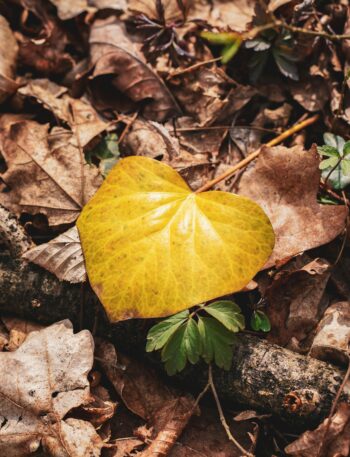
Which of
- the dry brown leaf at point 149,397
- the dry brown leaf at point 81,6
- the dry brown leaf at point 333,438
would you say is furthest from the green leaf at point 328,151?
the dry brown leaf at point 81,6

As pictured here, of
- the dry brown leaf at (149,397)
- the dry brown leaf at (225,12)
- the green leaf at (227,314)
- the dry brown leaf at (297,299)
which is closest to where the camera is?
the green leaf at (227,314)

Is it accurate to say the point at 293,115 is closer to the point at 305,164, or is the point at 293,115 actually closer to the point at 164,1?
the point at 305,164

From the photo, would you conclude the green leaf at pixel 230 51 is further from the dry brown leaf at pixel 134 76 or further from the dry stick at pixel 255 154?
the dry brown leaf at pixel 134 76

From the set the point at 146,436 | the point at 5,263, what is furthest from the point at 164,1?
the point at 146,436

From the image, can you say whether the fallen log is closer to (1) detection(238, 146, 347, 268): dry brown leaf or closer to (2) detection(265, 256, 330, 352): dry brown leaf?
(2) detection(265, 256, 330, 352): dry brown leaf

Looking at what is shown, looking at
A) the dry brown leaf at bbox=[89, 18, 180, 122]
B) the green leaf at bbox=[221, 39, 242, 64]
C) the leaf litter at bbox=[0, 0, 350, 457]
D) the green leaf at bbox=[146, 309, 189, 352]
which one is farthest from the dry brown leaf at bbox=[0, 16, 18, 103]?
the green leaf at bbox=[146, 309, 189, 352]

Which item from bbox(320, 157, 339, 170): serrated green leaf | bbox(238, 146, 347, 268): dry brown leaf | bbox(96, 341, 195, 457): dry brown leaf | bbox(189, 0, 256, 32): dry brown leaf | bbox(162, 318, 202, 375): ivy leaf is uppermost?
bbox(189, 0, 256, 32): dry brown leaf

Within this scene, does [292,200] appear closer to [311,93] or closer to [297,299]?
[297,299]
